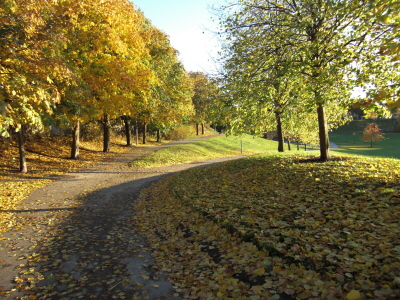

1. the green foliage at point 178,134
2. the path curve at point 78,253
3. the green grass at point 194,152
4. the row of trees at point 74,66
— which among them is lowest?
the path curve at point 78,253

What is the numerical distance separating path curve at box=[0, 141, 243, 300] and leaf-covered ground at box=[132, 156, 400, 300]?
0.46 meters

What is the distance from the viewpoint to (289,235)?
480 centimetres

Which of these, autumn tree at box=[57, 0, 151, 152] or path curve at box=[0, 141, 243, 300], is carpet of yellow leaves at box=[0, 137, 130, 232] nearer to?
path curve at box=[0, 141, 243, 300]

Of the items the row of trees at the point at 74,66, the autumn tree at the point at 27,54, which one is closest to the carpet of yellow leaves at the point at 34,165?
the row of trees at the point at 74,66

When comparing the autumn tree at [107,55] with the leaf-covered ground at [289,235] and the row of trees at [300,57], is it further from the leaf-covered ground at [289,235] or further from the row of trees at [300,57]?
the leaf-covered ground at [289,235]

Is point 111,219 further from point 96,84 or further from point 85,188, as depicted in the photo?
point 96,84

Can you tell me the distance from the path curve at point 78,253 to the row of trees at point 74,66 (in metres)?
2.72

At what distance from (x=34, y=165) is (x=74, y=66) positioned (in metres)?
6.23

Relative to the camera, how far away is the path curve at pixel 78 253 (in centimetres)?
401

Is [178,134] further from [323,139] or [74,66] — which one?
[323,139]

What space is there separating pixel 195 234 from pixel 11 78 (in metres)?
6.07

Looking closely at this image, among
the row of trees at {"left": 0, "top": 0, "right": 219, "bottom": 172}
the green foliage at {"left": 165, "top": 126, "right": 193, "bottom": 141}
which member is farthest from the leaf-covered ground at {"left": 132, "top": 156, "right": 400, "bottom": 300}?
the green foliage at {"left": 165, "top": 126, "right": 193, "bottom": 141}

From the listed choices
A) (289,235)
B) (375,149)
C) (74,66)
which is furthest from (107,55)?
(375,149)

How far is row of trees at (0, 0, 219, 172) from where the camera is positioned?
7.51 meters
